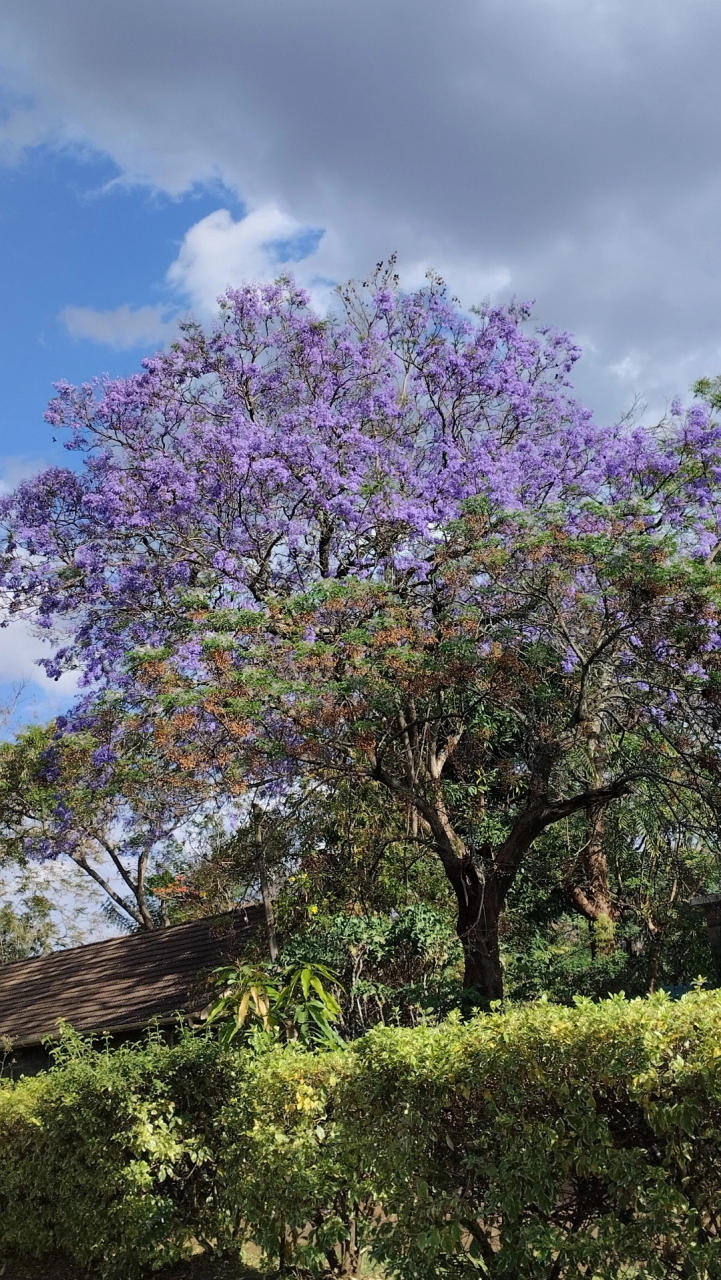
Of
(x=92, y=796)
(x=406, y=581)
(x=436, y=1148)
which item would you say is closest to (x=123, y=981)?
(x=92, y=796)

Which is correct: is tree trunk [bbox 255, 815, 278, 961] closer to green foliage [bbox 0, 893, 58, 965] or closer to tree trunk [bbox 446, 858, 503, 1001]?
tree trunk [bbox 446, 858, 503, 1001]

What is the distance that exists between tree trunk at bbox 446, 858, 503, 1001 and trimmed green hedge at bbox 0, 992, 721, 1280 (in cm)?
464

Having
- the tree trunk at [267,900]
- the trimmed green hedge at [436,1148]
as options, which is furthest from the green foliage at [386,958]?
the trimmed green hedge at [436,1148]

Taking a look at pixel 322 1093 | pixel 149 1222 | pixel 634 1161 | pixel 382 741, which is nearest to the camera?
pixel 634 1161

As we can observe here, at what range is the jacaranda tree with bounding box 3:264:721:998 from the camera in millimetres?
10031

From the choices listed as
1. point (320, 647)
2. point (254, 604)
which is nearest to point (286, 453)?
point (254, 604)

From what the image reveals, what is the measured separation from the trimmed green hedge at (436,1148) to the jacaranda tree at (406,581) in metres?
4.05

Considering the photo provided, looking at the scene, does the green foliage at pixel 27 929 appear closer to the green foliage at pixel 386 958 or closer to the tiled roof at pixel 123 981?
the tiled roof at pixel 123 981

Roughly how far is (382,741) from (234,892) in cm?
369

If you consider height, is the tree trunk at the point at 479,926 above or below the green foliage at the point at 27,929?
below

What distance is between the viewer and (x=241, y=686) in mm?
10352

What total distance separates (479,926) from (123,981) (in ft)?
18.5

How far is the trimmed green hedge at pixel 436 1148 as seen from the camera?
3.84 metres

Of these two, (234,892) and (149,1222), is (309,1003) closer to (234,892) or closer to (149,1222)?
(149,1222)
